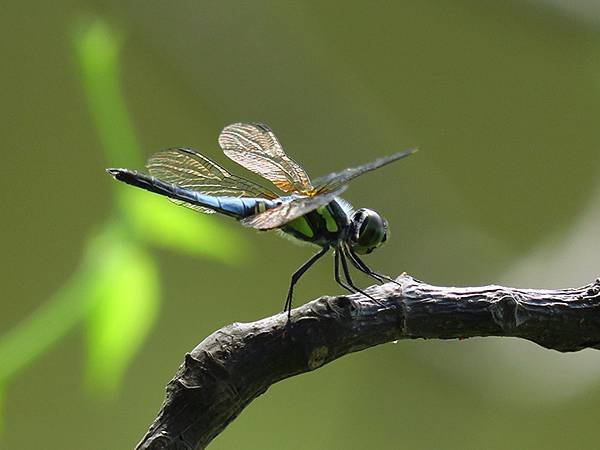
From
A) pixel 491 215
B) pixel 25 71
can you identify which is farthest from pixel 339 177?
pixel 491 215

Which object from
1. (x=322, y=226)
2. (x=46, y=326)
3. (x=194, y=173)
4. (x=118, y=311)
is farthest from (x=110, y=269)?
(x=322, y=226)

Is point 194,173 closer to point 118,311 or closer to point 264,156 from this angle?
point 264,156

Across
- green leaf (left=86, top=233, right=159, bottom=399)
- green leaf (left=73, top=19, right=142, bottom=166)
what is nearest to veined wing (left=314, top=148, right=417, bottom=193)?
green leaf (left=86, top=233, right=159, bottom=399)

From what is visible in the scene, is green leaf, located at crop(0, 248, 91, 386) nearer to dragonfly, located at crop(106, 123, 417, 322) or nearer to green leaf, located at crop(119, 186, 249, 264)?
green leaf, located at crop(119, 186, 249, 264)

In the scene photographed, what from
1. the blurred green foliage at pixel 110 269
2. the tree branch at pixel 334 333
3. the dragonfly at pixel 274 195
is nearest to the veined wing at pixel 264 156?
the dragonfly at pixel 274 195

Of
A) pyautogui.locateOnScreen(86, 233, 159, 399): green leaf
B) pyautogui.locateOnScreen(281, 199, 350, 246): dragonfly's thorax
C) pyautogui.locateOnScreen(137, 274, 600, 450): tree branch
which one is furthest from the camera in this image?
pyautogui.locateOnScreen(86, 233, 159, 399): green leaf

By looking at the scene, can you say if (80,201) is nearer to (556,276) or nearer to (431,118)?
(431,118)
